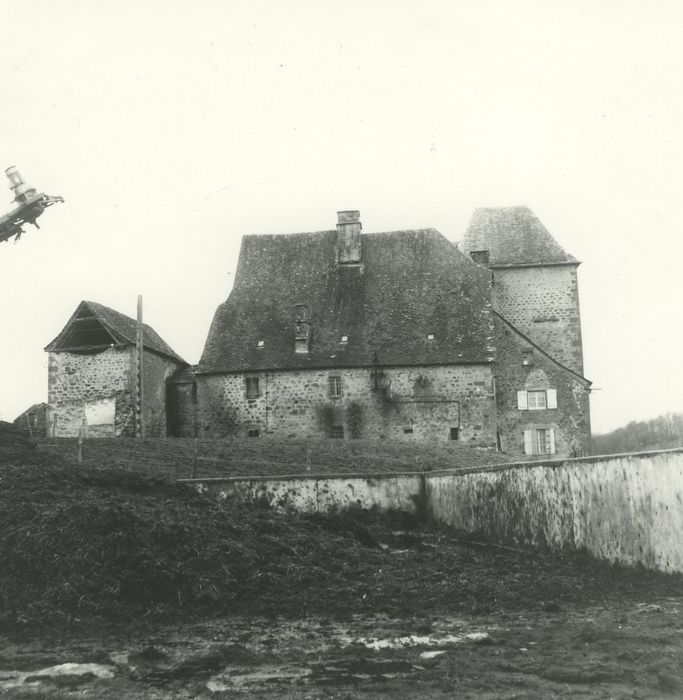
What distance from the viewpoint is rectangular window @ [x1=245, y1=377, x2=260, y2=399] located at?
34125 millimetres

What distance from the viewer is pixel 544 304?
3894 cm

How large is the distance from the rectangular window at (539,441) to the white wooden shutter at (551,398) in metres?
1.05

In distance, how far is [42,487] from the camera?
1197cm

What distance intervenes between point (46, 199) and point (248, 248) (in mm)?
16933

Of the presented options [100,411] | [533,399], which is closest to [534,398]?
[533,399]

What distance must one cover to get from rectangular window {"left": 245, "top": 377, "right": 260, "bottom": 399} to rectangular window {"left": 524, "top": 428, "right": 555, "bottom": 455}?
1181 centimetres

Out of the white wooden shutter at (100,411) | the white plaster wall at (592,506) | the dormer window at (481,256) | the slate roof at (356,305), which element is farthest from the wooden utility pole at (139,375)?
the white plaster wall at (592,506)

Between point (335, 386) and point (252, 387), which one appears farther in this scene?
point (252, 387)

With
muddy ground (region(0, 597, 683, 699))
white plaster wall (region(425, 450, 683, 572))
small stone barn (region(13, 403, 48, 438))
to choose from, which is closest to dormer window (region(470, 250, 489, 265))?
small stone barn (region(13, 403, 48, 438))

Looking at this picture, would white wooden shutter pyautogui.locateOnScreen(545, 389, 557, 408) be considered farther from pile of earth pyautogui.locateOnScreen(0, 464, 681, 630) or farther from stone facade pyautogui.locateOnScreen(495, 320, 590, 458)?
pile of earth pyautogui.locateOnScreen(0, 464, 681, 630)

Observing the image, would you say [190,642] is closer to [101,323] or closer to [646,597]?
[646,597]

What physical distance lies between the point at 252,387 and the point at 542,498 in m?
24.3

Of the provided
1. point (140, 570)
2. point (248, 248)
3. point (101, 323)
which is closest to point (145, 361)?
point (101, 323)

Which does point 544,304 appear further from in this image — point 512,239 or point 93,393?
point 93,393
